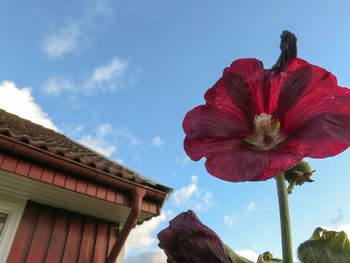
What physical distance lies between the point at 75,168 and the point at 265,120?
10.3ft

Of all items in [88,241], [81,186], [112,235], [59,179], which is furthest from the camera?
[112,235]

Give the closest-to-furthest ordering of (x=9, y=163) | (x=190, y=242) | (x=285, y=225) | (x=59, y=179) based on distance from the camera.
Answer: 1. (x=285, y=225)
2. (x=190, y=242)
3. (x=9, y=163)
4. (x=59, y=179)

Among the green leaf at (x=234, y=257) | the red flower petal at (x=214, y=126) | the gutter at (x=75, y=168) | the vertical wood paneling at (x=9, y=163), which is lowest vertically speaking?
the green leaf at (x=234, y=257)

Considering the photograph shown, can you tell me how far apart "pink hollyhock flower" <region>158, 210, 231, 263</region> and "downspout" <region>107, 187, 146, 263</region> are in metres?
3.18

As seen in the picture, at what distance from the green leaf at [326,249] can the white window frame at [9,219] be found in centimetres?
344

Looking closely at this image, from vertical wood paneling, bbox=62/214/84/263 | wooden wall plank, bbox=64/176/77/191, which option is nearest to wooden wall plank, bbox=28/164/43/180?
wooden wall plank, bbox=64/176/77/191

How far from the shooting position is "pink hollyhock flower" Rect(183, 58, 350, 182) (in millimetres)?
535

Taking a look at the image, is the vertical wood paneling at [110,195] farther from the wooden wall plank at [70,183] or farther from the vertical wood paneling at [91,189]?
the wooden wall plank at [70,183]

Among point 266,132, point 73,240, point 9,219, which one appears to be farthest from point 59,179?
point 266,132

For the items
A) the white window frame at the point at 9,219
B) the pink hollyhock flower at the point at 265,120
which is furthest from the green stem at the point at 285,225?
the white window frame at the point at 9,219

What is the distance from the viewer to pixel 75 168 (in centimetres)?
349

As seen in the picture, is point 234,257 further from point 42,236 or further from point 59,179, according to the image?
point 42,236

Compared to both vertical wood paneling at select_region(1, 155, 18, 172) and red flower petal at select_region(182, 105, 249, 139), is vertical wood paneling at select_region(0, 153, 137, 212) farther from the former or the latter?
red flower petal at select_region(182, 105, 249, 139)

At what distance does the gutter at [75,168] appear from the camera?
3.17m
